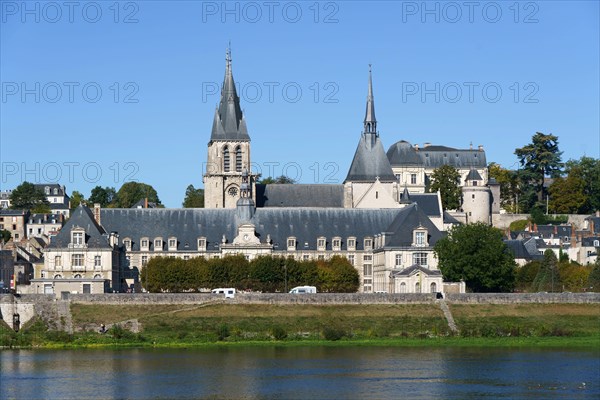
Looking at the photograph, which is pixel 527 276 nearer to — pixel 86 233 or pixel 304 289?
pixel 304 289

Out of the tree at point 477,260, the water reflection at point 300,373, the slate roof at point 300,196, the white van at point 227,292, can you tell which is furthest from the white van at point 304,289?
the slate roof at point 300,196

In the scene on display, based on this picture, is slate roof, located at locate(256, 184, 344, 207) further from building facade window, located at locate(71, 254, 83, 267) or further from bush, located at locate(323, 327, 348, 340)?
bush, located at locate(323, 327, 348, 340)

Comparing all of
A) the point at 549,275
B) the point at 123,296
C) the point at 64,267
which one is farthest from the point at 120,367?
the point at 549,275

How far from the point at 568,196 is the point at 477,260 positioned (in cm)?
4922

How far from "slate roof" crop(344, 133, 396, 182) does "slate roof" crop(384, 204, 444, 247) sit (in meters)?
12.8

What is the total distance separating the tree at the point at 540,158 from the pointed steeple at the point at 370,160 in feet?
104

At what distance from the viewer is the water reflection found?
205ft

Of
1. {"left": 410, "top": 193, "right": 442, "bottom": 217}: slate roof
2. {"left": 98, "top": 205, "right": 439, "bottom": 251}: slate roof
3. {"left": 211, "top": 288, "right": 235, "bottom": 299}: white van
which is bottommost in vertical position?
{"left": 211, "top": 288, "right": 235, "bottom": 299}: white van

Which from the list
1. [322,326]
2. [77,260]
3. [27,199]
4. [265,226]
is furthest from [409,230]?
[27,199]

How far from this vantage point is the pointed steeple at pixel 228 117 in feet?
398

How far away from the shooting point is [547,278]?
106062 mm

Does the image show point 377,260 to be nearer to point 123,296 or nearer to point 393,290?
point 393,290

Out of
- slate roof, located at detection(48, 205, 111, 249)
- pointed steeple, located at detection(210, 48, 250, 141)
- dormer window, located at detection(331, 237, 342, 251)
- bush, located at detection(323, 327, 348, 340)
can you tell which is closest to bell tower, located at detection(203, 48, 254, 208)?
pointed steeple, located at detection(210, 48, 250, 141)

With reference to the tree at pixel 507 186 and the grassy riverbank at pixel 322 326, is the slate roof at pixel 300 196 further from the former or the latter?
the tree at pixel 507 186
